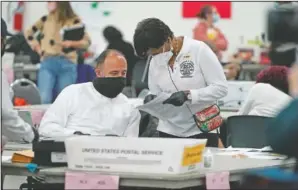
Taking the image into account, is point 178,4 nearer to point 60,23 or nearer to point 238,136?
point 60,23

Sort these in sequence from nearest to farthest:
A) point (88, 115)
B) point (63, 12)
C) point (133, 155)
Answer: point (133, 155) → point (88, 115) → point (63, 12)

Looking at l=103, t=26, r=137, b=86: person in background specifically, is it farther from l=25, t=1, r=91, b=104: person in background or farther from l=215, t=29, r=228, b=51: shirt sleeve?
l=215, t=29, r=228, b=51: shirt sleeve

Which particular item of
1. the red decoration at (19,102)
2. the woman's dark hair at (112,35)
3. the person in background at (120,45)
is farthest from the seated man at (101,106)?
the woman's dark hair at (112,35)

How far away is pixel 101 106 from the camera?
4008mm

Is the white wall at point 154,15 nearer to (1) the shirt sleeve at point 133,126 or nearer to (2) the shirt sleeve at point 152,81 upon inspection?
(2) the shirt sleeve at point 152,81

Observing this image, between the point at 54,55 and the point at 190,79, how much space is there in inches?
157

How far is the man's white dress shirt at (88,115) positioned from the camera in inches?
151

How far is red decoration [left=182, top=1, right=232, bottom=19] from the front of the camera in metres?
10.3

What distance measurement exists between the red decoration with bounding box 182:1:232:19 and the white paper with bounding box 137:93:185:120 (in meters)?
6.14

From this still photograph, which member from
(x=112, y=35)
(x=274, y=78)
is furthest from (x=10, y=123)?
(x=112, y=35)

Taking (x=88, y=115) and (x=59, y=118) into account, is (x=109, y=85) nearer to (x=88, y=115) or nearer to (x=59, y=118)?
(x=88, y=115)

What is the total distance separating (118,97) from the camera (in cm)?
411

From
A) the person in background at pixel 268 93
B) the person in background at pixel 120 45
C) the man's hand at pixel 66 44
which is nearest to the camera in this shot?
the person in background at pixel 268 93

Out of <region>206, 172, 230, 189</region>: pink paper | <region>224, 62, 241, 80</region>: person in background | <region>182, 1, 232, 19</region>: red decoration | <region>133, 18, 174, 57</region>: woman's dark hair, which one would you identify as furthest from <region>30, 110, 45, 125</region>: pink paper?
<region>182, 1, 232, 19</region>: red decoration
